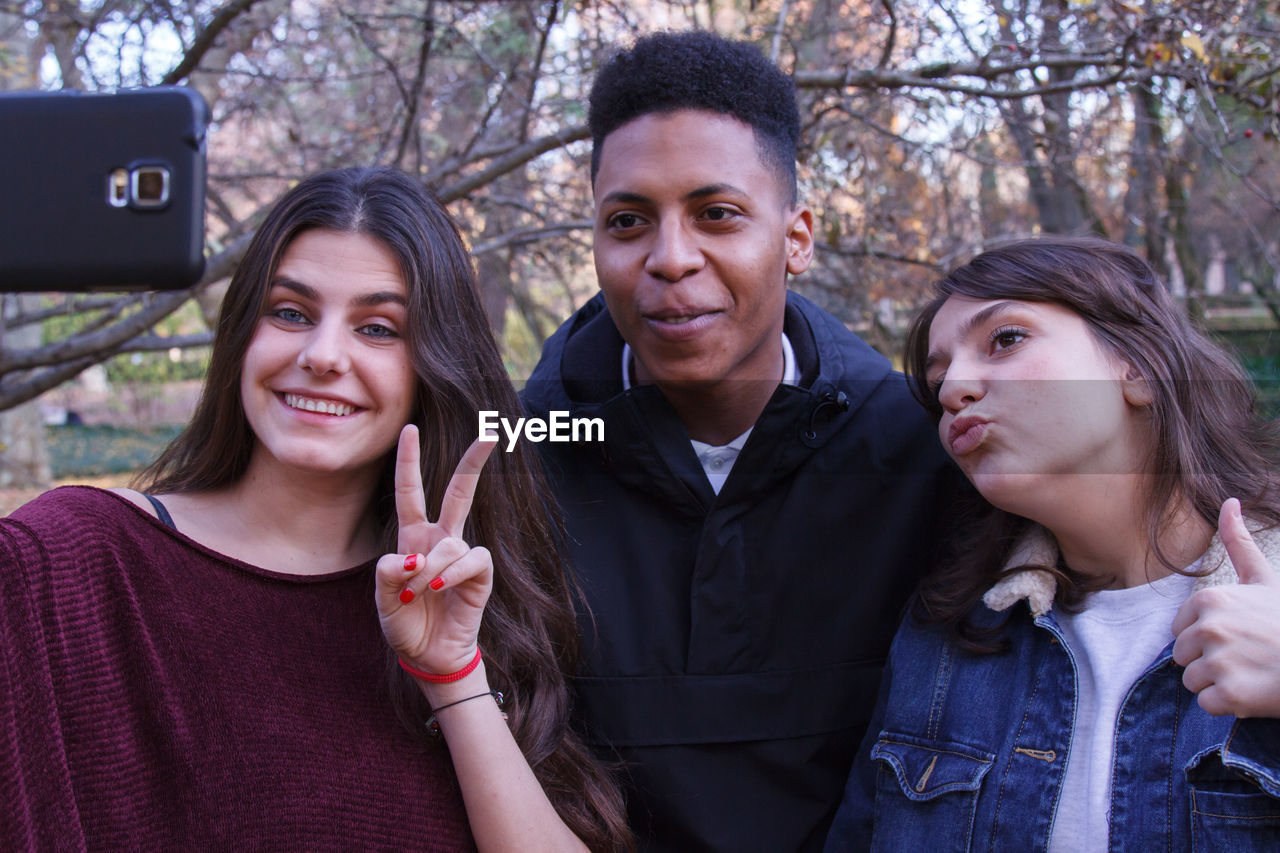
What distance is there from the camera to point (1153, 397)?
168cm

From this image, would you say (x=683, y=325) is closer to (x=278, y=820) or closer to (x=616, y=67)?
(x=616, y=67)

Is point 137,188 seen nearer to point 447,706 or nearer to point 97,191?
point 97,191

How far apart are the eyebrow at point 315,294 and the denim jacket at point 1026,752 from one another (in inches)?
45.5

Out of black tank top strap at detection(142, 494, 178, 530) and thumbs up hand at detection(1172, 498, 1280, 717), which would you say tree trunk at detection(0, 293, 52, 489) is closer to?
black tank top strap at detection(142, 494, 178, 530)

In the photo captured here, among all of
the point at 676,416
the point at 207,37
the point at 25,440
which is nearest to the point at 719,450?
the point at 676,416

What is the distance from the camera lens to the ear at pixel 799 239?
2.42 meters

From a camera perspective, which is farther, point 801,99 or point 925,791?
point 801,99

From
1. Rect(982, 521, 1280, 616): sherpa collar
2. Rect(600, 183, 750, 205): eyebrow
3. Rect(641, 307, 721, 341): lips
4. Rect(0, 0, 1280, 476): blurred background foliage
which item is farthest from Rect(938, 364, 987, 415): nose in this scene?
Rect(0, 0, 1280, 476): blurred background foliage

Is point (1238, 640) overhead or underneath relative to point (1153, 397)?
underneath

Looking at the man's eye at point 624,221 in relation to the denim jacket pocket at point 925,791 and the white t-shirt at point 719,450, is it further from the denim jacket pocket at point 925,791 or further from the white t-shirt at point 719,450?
the denim jacket pocket at point 925,791

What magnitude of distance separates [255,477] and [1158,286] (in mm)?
1686

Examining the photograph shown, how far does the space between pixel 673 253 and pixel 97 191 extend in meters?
1.20

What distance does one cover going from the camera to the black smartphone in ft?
3.57

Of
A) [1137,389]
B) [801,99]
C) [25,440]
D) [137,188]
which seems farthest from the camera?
[25,440]
